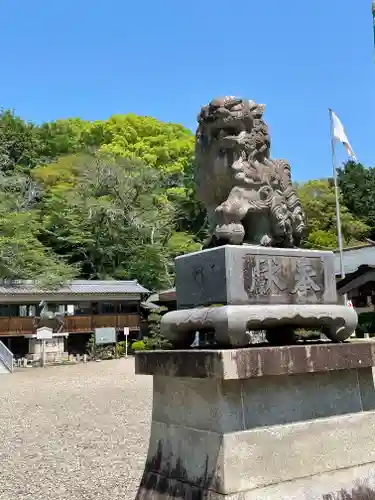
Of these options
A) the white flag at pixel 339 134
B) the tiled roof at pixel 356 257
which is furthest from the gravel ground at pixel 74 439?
the tiled roof at pixel 356 257

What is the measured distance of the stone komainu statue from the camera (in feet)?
11.5

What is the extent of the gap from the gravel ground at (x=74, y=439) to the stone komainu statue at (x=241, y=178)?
3.37m

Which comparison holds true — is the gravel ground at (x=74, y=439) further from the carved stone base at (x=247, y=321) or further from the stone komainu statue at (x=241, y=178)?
the stone komainu statue at (x=241, y=178)

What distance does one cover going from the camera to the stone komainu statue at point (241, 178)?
11.5 feet

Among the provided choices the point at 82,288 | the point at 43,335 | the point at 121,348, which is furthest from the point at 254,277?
the point at 82,288

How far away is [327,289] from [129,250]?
3060 centimetres

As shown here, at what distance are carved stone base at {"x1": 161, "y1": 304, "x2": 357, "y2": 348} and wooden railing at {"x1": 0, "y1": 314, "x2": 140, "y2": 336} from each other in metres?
25.8

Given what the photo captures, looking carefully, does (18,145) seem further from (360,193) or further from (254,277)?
(254,277)

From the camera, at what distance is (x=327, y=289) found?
11.8 feet

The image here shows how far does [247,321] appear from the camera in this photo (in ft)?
10.0

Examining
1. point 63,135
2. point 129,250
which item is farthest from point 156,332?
point 63,135

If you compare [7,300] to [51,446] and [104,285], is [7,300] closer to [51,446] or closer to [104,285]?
[104,285]

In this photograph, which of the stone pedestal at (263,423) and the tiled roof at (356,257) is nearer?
the stone pedestal at (263,423)

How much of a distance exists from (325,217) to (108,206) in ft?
56.8
